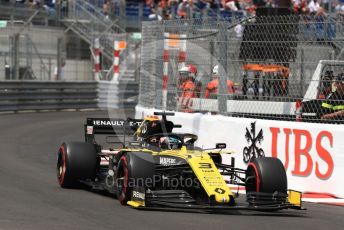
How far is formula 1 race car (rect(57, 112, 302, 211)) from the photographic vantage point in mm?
9289

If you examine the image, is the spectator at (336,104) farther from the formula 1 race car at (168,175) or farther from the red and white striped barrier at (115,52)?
the red and white striped barrier at (115,52)

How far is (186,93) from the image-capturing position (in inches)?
577

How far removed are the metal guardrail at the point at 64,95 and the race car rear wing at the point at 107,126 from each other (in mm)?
13622

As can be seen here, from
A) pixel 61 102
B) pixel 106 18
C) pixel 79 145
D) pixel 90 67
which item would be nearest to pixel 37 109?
pixel 61 102

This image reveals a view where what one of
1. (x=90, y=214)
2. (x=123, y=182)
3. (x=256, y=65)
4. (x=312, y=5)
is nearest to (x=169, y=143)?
(x=123, y=182)

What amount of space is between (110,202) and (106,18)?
72.6ft

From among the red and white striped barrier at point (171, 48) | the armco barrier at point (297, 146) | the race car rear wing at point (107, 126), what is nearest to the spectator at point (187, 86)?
the red and white striped barrier at point (171, 48)

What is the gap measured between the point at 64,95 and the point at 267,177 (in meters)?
18.4

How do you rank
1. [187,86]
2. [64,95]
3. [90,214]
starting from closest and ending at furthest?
1. [90,214]
2. [187,86]
3. [64,95]

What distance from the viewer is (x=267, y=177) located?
9.83 metres

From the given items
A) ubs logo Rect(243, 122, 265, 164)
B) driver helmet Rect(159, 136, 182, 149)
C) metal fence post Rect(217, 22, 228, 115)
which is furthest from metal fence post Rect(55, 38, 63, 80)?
driver helmet Rect(159, 136, 182, 149)

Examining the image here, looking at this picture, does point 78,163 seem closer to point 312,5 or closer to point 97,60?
point 312,5

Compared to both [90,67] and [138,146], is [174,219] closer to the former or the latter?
[138,146]

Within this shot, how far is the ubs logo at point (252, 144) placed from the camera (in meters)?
12.6
